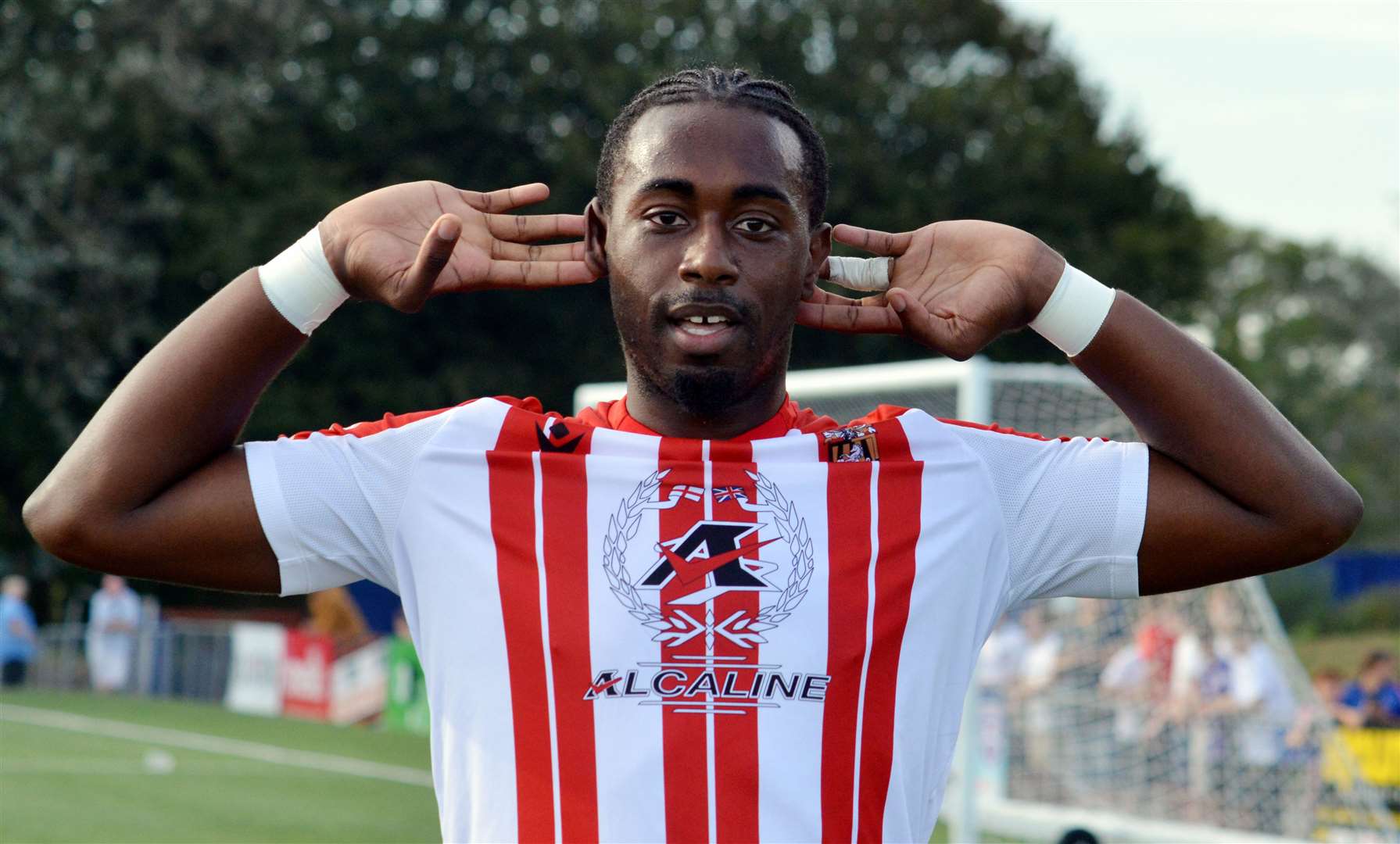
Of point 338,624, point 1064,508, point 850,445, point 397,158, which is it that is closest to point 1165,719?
point 338,624

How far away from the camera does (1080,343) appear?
2586 mm

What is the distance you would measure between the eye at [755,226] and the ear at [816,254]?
0.34ft

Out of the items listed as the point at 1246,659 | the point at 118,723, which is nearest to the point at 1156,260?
the point at 1246,659

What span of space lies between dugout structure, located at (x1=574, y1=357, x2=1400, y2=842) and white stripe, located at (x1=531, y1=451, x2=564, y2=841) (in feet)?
25.7

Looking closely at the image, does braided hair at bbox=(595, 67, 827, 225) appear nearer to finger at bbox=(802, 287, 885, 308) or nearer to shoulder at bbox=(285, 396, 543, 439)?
finger at bbox=(802, 287, 885, 308)

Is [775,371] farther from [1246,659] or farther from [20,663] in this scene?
[20,663]

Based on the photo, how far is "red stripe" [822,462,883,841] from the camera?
2334 mm

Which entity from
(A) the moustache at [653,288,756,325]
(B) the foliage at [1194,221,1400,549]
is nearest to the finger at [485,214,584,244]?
(A) the moustache at [653,288,756,325]

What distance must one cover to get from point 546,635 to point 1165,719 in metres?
11.3

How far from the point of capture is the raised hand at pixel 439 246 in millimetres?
2438

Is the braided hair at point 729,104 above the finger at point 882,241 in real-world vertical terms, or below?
above

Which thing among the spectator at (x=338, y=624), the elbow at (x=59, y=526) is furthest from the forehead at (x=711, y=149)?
the spectator at (x=338, y=624)

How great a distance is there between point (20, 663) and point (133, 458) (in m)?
21.2

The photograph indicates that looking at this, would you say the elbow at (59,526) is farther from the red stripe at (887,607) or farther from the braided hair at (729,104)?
the red stripe at (887,607)
